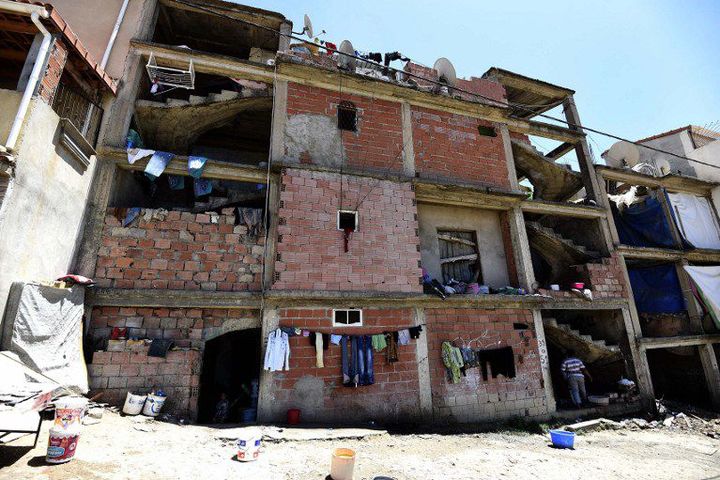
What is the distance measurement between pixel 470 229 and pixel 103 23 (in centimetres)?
1211

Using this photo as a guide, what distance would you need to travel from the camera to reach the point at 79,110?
23.9 feet

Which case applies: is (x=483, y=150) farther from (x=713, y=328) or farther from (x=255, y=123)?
(x=713, y=328)

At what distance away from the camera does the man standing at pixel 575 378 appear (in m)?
10.1

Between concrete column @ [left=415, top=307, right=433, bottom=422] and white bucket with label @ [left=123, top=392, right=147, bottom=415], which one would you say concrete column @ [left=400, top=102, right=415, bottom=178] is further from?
white bucket with label @ [left=123, top=392, right=147, bottom=415]

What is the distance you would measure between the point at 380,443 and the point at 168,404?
4201mm

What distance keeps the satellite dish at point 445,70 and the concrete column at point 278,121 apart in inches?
218

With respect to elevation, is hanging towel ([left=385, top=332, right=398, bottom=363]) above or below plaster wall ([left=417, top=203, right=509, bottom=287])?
below

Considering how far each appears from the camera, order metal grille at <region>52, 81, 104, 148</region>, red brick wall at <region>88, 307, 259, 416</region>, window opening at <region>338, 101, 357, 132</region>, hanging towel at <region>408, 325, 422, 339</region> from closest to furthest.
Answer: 1. red brick wall at <region>88, 307, 259, 416</region>
2. metal grille at <region>52, 81, 104, 148</region>
3. hanging towel at <region>408, 325, 422, 339</region>
4. window opening at <region>338, 101, 357, 132</region>

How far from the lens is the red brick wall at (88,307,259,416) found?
6.44 meters

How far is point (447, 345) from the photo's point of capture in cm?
861

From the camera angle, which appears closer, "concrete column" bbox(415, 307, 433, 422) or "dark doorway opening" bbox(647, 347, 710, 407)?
"concrete column" bbox(415, 307, 433, 422)

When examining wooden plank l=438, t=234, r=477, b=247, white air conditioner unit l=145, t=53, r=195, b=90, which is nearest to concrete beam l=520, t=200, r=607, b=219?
wooden plank l=438, t=234, r=477, b=247

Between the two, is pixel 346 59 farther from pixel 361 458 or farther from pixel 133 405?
pixel 361 458

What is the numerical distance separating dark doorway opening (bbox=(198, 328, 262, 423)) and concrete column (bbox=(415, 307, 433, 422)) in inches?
159
